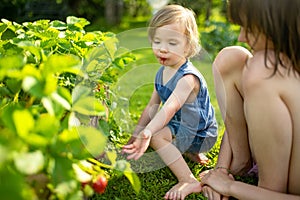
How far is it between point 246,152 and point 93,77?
0.67m

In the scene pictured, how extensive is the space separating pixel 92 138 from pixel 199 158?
1.11m

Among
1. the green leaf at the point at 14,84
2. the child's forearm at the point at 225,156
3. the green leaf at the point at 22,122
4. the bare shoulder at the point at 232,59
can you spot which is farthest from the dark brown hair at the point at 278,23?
the green leaf at the point at 22,122

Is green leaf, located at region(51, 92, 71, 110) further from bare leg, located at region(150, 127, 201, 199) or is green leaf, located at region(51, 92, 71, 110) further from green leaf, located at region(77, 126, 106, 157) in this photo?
bare leg, located at region(150, 127, 201, 199)

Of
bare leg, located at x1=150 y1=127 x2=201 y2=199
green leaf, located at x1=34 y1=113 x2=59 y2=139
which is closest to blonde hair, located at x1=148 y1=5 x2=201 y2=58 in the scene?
bare leg, located at x1=150 y1=127 x2=201 y2=199

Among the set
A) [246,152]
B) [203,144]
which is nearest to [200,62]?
[203,144]

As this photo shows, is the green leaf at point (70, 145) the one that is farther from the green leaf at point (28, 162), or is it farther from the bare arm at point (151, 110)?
the bare arm at point (151, 110)

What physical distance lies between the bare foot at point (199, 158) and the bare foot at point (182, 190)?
0.85 feet

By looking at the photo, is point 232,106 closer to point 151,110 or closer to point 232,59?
point 232,59

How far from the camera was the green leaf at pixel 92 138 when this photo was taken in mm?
1250

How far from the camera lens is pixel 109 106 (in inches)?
86.7

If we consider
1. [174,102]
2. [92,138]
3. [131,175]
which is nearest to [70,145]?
[92,138]

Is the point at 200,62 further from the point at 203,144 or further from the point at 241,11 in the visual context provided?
the point at 241,11

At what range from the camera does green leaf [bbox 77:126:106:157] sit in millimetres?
1250

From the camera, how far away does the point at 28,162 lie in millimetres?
1015
